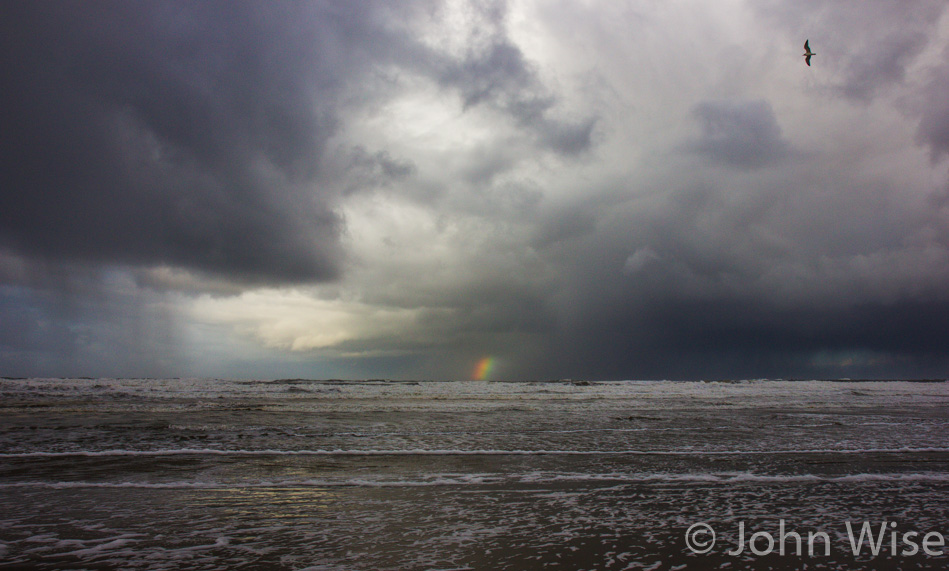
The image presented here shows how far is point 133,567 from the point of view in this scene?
5426 mm

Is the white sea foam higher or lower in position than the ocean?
lower

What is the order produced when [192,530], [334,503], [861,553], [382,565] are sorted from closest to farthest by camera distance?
[382,565] < [861,553] < [192,530] < [334,503]

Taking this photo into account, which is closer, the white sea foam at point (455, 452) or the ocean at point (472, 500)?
the ocean at point (472, 500)

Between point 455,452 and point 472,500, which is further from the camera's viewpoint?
point 455,452

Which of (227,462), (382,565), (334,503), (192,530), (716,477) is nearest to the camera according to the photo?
(382,565)

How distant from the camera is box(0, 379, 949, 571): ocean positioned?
577 centimetres

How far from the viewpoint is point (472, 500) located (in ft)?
26.9

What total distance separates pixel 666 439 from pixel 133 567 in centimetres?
1459

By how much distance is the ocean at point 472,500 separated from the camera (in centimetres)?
577

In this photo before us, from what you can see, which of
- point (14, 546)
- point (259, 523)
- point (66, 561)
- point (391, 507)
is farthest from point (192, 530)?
point (391, 507)

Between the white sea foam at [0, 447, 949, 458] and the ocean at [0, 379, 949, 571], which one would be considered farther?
the white sea foam at [0, 447, 949, 458]

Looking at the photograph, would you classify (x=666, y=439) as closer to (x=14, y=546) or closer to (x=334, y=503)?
(x=334, y=503)

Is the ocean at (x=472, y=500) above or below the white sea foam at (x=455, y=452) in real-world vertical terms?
above

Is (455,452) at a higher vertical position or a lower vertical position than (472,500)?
lower
